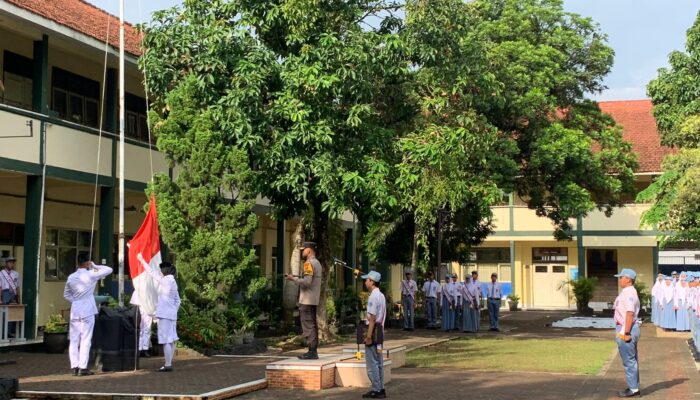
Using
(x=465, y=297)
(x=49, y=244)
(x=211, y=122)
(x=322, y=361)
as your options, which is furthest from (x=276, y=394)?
(x=465, y=297)

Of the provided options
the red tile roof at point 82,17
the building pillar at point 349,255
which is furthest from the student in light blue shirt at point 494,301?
the red tile roof at point 82,17

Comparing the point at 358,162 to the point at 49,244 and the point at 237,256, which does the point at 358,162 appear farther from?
the point at 49,244

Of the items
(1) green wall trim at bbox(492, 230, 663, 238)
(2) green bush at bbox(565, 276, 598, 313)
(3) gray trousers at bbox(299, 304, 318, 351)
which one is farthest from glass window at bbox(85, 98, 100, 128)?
(1) green wall trim at bbox(492, 230, 663, 238)

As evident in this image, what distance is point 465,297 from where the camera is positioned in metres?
24.5

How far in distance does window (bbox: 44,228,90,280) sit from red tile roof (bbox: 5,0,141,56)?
5.48 m

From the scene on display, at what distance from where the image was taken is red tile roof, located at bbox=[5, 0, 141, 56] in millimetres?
16750

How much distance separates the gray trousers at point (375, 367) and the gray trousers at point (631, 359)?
11.3 feet

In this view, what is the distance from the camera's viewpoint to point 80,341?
12656 mm

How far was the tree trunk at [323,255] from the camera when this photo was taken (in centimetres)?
1939

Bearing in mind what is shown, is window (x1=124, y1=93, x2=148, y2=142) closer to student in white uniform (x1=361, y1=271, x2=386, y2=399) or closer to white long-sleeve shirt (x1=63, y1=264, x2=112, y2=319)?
white long-sleeve shirt (x1=63, y1=264, x2=112, y2=319)

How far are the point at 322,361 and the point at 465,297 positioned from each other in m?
13.0

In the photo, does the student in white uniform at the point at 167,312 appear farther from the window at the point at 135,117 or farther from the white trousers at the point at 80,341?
the window at the point at 135,117

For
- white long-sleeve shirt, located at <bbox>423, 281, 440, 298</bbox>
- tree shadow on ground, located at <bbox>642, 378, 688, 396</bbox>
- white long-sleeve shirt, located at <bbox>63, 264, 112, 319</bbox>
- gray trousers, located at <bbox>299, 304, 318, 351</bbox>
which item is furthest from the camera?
white long-sleeve shirt, located at <bbox>423, 281, 440, 298</bbox>

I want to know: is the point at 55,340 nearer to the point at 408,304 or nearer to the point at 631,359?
the point at 631,359
